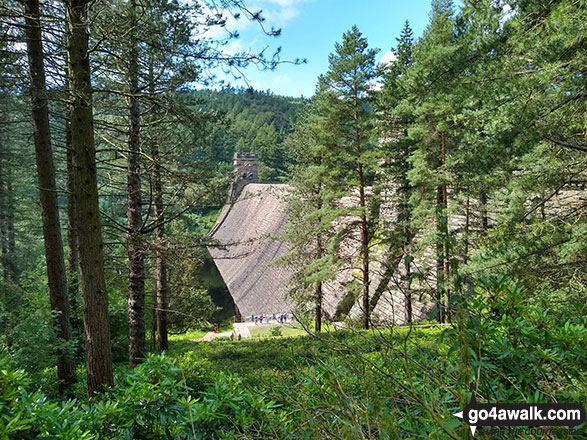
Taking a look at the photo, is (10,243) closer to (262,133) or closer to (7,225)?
(7,225)

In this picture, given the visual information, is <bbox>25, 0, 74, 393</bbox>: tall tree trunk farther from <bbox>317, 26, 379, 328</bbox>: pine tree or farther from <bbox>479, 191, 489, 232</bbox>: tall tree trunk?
<bbox>479, 191, 489, 232</bbox>: tall tree trunk

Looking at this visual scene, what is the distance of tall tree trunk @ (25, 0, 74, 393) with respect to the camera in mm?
4977

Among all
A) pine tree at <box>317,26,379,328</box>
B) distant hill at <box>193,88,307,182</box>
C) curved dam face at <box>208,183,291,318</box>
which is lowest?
curved dam face at <box>208,183,291,318</box>

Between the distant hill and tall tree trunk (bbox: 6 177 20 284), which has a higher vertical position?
the distant hill

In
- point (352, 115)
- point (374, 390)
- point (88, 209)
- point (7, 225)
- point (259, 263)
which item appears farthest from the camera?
point (259, 263)

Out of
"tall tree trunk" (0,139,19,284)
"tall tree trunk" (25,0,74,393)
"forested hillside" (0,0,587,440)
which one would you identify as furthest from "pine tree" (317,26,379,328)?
"tall tree trunk" (0,139,19,284)

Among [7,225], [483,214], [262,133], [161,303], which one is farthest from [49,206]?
[262,133]

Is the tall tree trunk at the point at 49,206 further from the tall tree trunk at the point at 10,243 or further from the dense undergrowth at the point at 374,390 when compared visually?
the tall tree trunk at the point at 10,243

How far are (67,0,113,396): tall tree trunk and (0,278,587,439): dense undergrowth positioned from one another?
152cm

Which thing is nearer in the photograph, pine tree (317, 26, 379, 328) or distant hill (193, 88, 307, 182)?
pine tree (317, 26, 379, 328)

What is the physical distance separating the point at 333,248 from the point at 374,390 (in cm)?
1082

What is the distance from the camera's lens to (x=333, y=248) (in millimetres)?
11797

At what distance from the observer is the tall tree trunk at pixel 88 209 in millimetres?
3410

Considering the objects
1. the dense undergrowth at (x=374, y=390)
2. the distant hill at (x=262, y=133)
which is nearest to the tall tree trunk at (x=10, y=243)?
the distant hill at (x=262, y=133)
